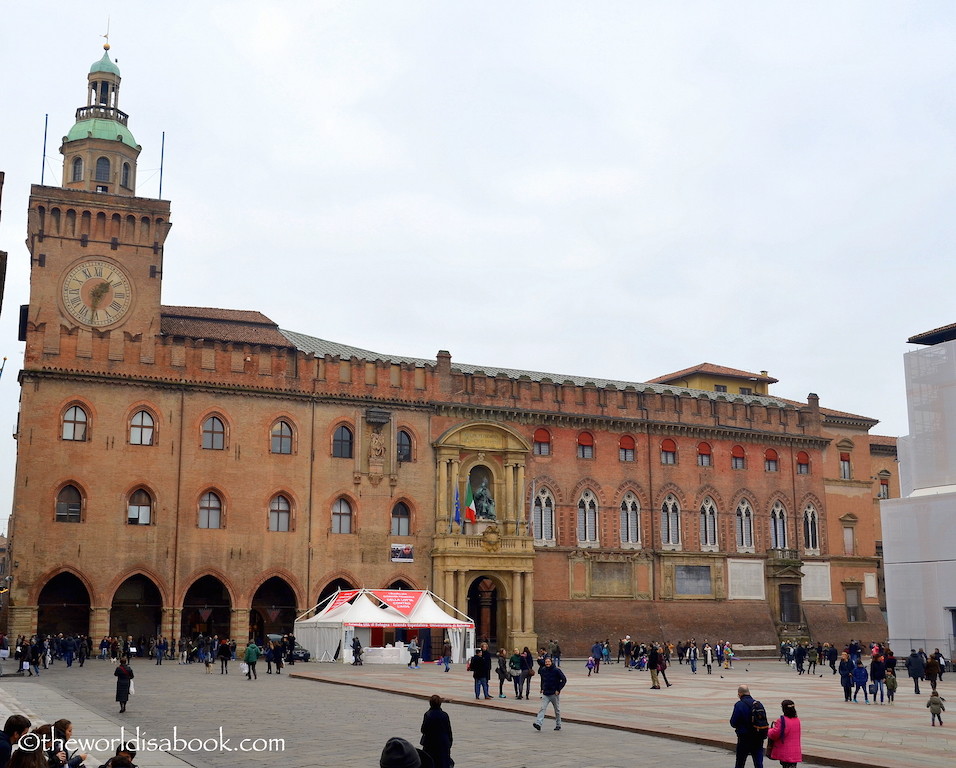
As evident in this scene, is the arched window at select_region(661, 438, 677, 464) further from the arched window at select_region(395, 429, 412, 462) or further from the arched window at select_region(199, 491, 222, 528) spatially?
the arched window at select_region(199, 491, 222, 528)

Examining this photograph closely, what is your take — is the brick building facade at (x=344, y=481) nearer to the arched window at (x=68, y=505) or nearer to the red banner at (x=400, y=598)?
the arched window at (x=68, y=505)

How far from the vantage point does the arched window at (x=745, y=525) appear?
185 feet

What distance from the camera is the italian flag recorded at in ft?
162

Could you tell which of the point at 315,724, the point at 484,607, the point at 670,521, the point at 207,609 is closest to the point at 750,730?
the point at 315,724

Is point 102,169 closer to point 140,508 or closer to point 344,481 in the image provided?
point 140,508

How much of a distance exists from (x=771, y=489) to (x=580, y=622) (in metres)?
13.9

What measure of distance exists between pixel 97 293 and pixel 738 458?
107 feet

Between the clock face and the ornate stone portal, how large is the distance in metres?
15.0

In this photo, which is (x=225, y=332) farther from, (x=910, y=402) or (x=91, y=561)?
(x=910, y=402)

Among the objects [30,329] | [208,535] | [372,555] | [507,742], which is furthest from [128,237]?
[507,742]

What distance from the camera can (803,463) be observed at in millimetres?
59531

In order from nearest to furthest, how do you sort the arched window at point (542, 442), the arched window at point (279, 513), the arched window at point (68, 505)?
the arched window at point (68, 505) < the arched window at point (279, 513) < the arched window at point (542, 442)

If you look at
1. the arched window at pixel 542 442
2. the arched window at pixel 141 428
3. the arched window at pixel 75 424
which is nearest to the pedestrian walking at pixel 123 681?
the arched window at pixel 75 424

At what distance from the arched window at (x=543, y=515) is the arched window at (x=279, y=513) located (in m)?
11.7
